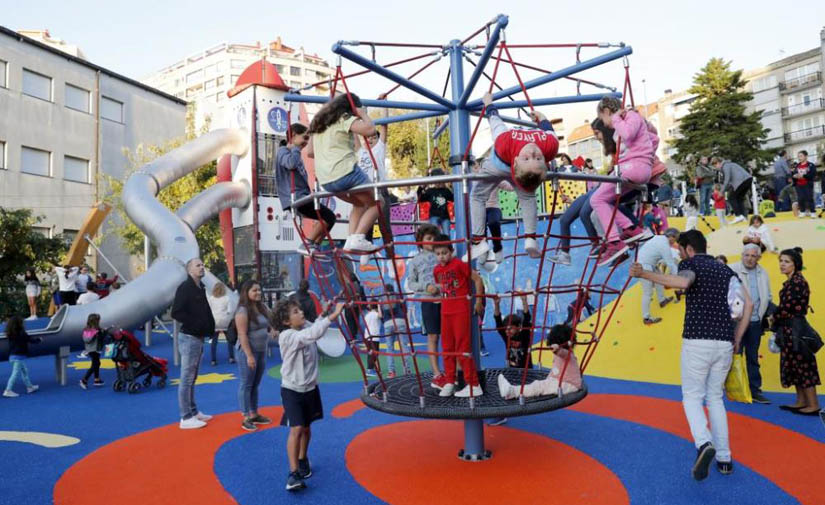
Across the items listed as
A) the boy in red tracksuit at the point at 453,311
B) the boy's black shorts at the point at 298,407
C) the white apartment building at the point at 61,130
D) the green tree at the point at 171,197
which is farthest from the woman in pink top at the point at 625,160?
the white apartment building at the point at 61,130

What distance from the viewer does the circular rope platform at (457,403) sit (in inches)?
140

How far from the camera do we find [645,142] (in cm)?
396

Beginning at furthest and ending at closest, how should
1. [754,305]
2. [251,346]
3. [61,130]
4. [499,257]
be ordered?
[61,130]
[754,305]
[251,346]
[499,257]

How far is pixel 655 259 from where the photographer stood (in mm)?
8781

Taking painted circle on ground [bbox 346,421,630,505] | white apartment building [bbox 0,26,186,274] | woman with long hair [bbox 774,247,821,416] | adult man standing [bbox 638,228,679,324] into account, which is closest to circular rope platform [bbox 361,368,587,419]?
painted circle on ground [bbox 346,421,630,505]

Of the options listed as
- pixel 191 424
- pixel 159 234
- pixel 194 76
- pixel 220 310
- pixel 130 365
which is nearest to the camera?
pixel 191 424

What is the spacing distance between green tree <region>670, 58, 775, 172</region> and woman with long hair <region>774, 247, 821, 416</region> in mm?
28179

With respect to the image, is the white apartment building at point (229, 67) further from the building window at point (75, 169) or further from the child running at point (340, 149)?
the child running at point (340, 149)

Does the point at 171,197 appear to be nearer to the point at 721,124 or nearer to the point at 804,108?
the point at 721,124

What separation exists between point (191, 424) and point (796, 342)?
6506mm

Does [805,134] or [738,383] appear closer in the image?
[738,383]

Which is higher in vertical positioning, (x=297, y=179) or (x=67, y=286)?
(x=297, y=179)

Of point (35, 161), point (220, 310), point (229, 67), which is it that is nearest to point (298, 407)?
point (220, 310)

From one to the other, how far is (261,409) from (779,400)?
20.2 feet
